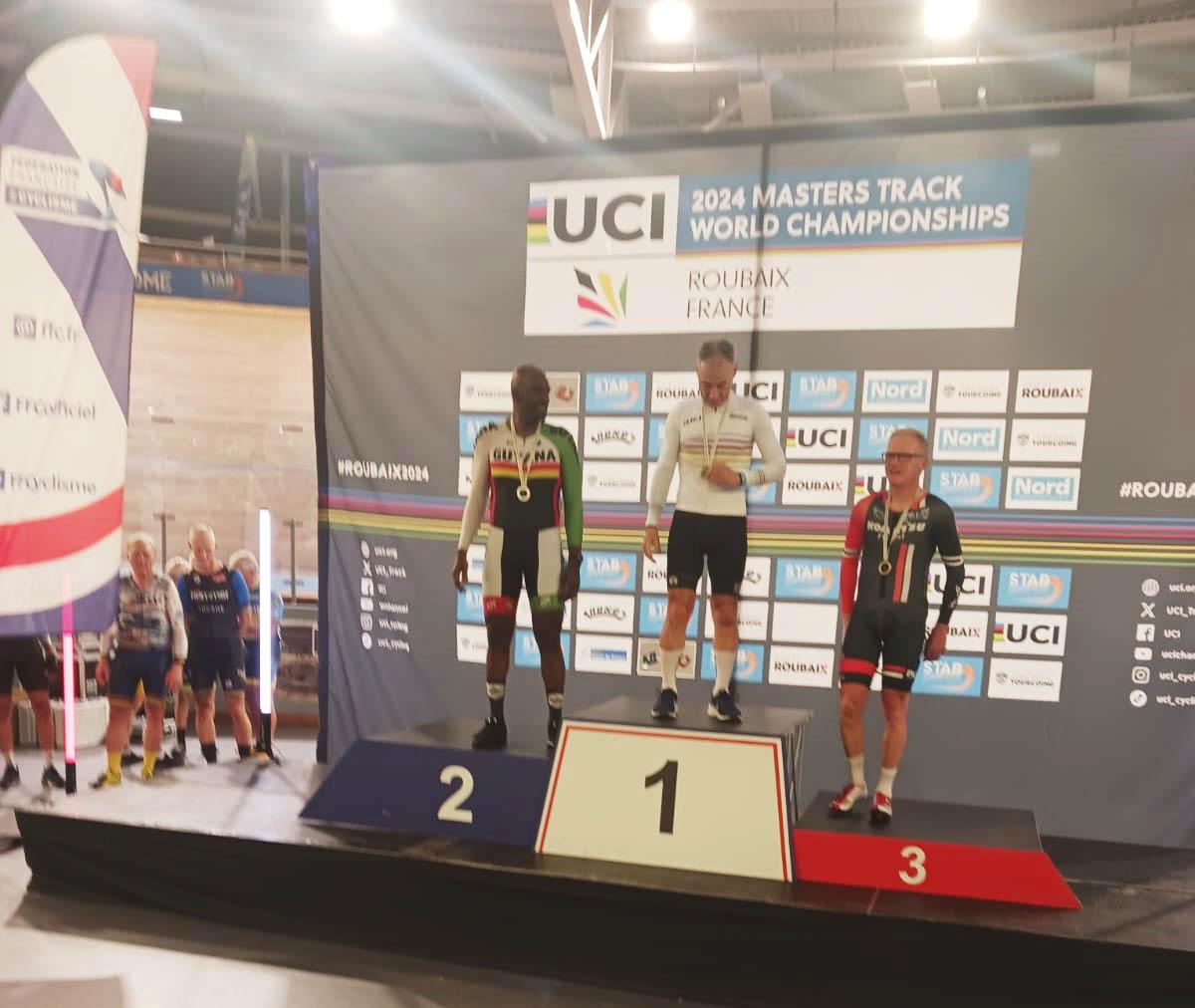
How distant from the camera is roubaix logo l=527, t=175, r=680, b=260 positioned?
134 inches

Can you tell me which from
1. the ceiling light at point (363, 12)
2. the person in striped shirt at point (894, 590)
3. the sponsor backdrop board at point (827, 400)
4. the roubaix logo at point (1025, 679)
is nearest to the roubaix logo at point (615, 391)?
the sponsor backdrop board at point (827, 400)

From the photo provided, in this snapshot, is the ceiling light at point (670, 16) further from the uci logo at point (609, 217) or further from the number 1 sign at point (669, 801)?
the number 1 sign at point (669, 801)

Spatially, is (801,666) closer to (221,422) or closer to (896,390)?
(896,390)

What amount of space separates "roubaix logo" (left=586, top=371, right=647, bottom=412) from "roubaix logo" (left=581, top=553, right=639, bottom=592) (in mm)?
663

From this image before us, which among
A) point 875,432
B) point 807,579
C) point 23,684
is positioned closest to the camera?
point 875,432

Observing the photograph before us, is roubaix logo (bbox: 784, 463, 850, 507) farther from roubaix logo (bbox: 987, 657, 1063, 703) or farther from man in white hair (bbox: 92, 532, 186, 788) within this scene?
man in white hair (bbox: 92, 532, 186, 788)

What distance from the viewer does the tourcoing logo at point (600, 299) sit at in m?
3.47

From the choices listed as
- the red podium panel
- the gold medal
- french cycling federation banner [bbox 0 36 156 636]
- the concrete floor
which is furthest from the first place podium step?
french cycling federation banner [bbox 0 36 156 636]

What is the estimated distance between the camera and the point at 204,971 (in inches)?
91.0

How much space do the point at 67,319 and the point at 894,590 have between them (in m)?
2.98

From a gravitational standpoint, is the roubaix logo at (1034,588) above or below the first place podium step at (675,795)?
above

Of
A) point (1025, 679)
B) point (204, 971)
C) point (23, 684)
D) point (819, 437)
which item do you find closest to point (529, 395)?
point (819, 437)

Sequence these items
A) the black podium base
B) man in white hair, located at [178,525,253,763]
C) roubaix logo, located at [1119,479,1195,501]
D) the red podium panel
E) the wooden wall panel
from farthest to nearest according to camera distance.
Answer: the wooden wall panel, man in white hair, located at [178,525,253,763], roubaix logo, located at [1119,479,1195,501], the red podium panel, the black podium base

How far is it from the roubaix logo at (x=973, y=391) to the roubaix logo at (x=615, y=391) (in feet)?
4.05
